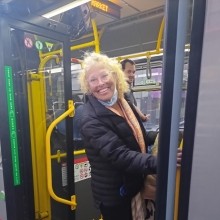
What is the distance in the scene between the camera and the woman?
143 centimetres

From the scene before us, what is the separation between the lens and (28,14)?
1.95m

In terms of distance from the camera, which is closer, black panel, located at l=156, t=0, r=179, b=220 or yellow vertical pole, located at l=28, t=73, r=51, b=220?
black panel, located at l=156, t=0, r=179, b=220

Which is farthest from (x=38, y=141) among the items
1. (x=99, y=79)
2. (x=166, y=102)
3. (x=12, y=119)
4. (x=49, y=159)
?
(x=166, y=102)

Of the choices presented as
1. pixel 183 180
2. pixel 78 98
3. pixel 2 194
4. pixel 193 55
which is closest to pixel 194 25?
pixel 193 55

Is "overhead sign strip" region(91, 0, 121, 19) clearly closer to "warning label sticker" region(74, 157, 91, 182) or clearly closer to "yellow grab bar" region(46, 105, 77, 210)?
"yellow grab bar" region(46, 105, 77, 210)

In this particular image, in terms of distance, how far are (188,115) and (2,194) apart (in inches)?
77.2

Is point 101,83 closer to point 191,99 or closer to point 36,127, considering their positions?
point 191,99

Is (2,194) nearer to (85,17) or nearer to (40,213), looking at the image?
(40,213)

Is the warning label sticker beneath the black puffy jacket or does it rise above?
beneath

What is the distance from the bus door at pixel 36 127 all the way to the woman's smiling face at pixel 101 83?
0.70 m

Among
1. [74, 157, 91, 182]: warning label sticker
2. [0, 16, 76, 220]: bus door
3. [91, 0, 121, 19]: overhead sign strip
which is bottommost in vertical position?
[74, 157, 91, 182]: warning label sticker

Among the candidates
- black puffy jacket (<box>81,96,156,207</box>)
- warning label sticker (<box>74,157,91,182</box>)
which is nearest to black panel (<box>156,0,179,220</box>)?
black puffy jacket (<box>81,96,156,207</box>)

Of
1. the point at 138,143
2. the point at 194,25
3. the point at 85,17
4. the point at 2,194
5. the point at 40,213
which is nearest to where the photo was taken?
the point at 194,25

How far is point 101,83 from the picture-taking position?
1564 mm
